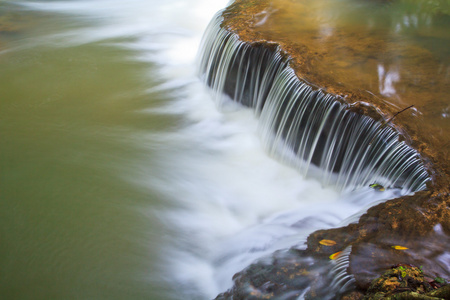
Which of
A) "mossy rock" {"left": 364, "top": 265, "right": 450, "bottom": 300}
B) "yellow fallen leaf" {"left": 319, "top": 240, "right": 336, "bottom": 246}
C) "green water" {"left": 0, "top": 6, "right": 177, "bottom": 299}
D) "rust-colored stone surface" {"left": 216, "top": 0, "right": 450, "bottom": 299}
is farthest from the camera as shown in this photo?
"green water" {"left": 0, "top": 6, "right": 177, "bottom": 299}

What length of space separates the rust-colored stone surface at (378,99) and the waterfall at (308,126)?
106 millimetres

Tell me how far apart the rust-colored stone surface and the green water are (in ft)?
5.86

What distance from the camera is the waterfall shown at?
3.75 meters

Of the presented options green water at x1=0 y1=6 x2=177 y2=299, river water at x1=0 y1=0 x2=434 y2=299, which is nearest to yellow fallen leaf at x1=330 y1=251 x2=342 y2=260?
river water at x1=0 y1=0 x2=434 y2=299

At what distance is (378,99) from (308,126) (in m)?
0.81

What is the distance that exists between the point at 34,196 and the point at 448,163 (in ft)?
14.0

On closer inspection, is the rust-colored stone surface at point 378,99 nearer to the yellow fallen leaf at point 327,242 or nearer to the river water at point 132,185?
the yellow fallen leaf at point 327,242

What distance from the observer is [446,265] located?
265cm

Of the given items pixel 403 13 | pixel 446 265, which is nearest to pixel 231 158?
pixel 446 265

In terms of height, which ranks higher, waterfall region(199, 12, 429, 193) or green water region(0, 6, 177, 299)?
waterfall region(199, 12, 429, 193)

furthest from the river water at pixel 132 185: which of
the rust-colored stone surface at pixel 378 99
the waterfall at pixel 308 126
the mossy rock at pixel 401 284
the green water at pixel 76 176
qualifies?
the mossy rock at pixel 401 284

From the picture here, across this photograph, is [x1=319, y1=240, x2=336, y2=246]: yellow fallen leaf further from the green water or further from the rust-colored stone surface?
the green water

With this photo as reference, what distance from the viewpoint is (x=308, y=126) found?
15.1 ft

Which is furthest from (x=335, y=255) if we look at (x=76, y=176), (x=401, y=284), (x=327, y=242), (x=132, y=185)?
(x=76, y=176)
